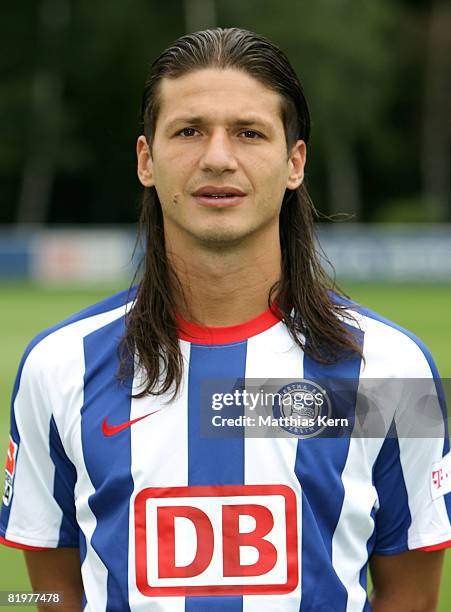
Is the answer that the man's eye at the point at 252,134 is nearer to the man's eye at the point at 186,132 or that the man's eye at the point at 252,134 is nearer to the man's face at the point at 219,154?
the man's face at the point at 219,154

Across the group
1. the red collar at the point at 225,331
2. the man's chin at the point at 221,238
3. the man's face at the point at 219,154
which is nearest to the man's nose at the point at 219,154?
the man's face at the point at 219,154

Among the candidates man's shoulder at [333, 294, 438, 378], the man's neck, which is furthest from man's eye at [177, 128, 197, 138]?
man's shoulder at [333, 294, 438, 378]

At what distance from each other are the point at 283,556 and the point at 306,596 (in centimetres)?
9

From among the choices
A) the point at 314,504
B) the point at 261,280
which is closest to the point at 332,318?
the point at 261,280

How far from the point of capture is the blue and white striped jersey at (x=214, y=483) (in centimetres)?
225

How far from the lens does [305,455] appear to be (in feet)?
7.47

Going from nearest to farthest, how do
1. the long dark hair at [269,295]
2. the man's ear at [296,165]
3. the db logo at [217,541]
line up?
1. the db logo at [217,541]
2. the long dark hair at [269,295]
3. the man's ear at [296,165]

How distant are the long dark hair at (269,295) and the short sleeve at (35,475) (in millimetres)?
187

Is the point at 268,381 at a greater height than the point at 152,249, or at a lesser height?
lesser

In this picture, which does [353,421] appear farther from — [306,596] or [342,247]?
[342,247]

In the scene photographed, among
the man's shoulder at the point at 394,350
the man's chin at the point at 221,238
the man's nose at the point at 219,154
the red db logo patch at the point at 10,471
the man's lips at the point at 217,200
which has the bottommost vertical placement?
the red db logo patch at the point at 10,471

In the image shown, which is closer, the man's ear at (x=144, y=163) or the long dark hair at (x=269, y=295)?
the long dark hair at (x=269, y=295)

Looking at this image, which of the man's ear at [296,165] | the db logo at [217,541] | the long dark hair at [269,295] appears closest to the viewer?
the db logo at [217,541]

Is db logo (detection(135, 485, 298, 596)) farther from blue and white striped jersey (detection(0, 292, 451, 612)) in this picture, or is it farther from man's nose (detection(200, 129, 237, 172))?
man's nose (detection(200, 129, 237, 172))
